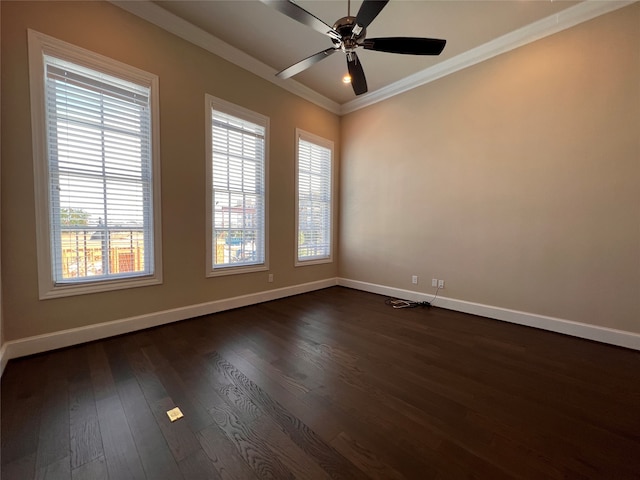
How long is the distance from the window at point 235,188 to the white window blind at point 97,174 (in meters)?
0.71

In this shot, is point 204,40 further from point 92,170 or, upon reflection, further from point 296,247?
point 296,247

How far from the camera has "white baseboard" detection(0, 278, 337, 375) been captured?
87.4 inches

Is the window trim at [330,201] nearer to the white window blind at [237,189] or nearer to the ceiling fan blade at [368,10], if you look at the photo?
the white window blind at [237,189]

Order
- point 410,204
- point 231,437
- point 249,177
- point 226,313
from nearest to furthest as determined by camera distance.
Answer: point 231,437, point 226,313, point 249,177, point 410,204

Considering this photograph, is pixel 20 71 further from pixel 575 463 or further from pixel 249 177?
pixel 575 463

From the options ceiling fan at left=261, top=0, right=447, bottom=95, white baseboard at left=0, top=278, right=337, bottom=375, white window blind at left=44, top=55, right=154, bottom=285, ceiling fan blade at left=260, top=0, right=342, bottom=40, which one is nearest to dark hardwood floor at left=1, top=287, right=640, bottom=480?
white baseboard at left=0, top=278, right=337, bottom=375

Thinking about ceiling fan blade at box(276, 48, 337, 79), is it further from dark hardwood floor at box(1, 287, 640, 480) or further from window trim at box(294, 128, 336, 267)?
dark hardwood floor at box(1, 287, 640, 480)

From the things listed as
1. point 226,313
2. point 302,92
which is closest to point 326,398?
point 226,313

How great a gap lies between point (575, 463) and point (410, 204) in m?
3.36

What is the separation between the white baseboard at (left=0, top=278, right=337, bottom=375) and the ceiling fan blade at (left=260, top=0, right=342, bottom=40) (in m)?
3.15

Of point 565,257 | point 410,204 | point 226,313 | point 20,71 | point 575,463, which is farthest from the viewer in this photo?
point 410,204

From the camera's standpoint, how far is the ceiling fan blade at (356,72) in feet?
7.94

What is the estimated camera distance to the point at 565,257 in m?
2.90

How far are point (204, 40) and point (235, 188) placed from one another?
5.91 ft
